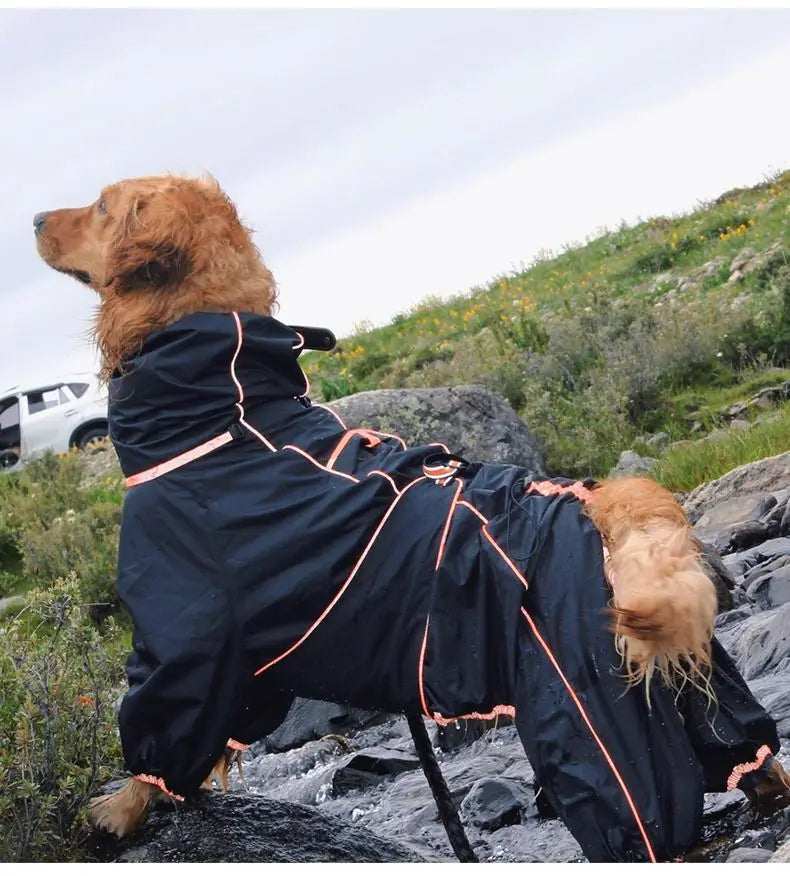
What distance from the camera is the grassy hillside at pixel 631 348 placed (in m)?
10.9

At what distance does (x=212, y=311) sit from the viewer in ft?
12.8

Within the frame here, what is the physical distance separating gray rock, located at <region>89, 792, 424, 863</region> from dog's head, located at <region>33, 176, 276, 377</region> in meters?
1.52

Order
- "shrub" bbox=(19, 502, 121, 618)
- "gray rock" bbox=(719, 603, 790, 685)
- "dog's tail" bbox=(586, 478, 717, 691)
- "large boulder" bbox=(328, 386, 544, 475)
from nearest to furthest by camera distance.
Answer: "dog's tail" bbox=(586, 478, 717, 691) → "gray rock" bbox=(719, 603, 790, 685) → "large boulder" bbox=(328, 386, 544, 475) → "shrub" bbox=(19, 502, 121, 618)

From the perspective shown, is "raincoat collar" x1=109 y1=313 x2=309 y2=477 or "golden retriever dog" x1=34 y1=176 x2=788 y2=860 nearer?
"golden retriever dog" x1=34 y1=176 x2=788 y2=860

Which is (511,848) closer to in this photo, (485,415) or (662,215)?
(485,415)

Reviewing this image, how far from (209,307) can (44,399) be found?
19498 mm

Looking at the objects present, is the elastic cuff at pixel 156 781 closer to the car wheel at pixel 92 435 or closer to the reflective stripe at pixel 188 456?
the reflective stripe at pixel 188 456

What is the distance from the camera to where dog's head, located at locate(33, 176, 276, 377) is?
3.93m

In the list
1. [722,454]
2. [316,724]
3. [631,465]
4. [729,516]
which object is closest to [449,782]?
[316,724]

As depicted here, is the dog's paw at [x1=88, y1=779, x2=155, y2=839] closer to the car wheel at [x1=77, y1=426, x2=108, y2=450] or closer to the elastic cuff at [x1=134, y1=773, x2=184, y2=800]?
the elastic cuff at [x1=134, y1=773, x2=184, y2=800]

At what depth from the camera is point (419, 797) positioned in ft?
16.8

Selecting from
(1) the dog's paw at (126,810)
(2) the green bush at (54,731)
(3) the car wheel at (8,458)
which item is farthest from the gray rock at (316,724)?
(3) the car wheel at (8,458)

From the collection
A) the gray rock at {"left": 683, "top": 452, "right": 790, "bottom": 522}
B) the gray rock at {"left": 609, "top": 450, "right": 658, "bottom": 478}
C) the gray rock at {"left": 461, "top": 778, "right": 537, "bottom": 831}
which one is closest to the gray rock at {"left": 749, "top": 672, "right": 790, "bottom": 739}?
the gray rock at {"left": 461, "top": 778, "right": 537, "bottom": 831}

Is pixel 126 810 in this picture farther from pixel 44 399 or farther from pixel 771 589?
pixel 44 399
